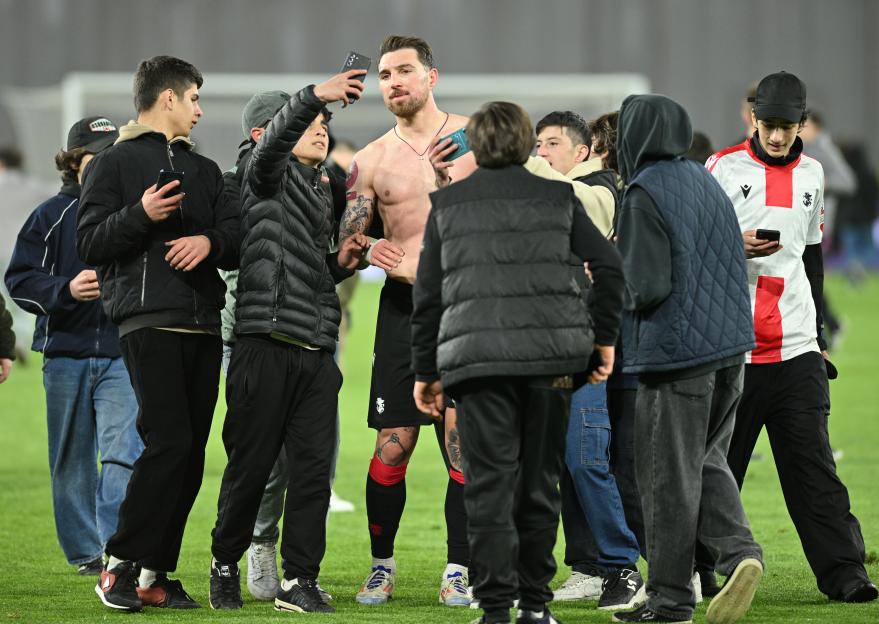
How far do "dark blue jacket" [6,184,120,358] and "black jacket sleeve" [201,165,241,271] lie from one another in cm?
122

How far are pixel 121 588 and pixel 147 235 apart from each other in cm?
132

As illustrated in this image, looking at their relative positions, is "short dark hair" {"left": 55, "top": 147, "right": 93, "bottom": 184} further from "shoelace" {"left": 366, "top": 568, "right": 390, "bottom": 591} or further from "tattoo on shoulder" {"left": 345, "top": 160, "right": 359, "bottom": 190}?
"shoelace" {"left": 366, "top": 568, "right": 390, "bottom": 591}

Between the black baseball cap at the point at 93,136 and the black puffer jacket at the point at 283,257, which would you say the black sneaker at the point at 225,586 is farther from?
the black baseball cap at the point at 93,136

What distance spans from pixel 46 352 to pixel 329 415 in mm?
1702

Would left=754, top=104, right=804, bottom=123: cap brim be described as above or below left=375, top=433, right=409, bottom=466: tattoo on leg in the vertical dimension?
above

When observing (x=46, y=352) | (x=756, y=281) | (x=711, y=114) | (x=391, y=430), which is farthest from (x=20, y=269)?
(x=711, y=114)

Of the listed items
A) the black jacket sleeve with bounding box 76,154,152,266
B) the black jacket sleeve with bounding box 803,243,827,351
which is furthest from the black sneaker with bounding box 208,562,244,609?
the black jacket sleeve with bounding box 803,243,827,351

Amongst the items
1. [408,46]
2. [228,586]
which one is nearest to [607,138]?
[408,46]

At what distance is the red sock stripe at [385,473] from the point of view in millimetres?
6000

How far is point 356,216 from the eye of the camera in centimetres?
593

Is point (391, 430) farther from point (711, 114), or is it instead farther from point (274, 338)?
point (711, 114)

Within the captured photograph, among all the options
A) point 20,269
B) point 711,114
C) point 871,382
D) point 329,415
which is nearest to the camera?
point 329,415

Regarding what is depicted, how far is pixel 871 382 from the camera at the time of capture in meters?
14.4

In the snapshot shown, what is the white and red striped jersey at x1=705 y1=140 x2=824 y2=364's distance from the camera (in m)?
5.74
